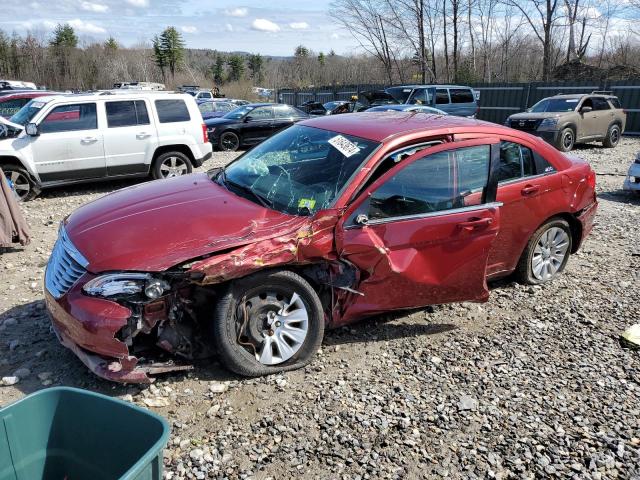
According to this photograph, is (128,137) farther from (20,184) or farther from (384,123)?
(384,123)

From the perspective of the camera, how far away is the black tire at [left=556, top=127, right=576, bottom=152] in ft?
47.8

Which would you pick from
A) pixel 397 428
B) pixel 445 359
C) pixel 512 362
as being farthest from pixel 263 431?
pixel 512 362

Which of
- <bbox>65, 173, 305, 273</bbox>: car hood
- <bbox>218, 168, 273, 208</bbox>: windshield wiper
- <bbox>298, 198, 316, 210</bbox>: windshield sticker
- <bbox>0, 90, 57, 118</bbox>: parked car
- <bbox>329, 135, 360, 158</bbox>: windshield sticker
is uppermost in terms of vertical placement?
<bbox>0, 90, 57, 118</bbox>: parked car

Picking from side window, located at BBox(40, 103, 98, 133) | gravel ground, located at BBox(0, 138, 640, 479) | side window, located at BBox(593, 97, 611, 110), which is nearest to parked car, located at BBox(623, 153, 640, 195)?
gravel ground, located at BBox(0, 138, 640, 479)

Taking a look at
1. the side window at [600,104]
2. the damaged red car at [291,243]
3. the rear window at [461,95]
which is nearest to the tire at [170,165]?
the damaged red car at [291,243]

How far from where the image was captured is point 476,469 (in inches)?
110

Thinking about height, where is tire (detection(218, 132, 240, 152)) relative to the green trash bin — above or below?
above

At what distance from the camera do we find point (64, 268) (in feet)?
11.2

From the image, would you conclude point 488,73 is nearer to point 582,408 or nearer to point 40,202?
point 40,202

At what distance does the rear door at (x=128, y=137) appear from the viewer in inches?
363

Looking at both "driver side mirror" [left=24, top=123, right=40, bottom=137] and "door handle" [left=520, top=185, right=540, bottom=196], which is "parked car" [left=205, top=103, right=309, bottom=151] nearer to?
"driver side mirror" [left=24, top=123, right=40, bottom=137]

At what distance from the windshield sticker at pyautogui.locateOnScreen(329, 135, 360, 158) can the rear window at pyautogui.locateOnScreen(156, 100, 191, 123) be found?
6551mm

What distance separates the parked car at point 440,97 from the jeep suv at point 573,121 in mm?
2662

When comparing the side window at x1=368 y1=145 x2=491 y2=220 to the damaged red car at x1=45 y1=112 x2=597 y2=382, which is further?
the side window at x1=368 y1=145 x2=491 y2=220
